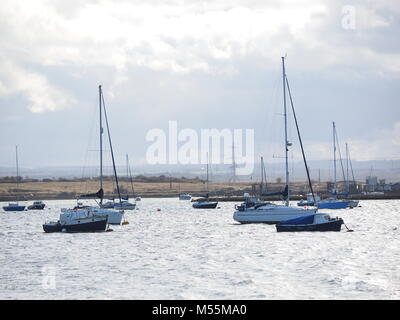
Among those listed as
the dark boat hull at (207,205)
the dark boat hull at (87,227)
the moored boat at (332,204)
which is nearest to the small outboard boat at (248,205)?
the dark boat hull at (87,227)

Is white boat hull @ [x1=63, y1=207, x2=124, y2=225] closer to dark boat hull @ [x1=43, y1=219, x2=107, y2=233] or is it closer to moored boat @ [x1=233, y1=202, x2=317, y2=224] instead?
dark boat hull @ [x1=43, y1=219, x2=107, y2=233]

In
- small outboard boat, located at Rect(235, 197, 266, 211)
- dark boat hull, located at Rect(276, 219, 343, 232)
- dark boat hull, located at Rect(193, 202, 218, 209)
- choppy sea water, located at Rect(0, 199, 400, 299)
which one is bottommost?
choppy sea water, located at Rect(0, 199, 400, 299)

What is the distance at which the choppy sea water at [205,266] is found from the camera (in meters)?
38.4

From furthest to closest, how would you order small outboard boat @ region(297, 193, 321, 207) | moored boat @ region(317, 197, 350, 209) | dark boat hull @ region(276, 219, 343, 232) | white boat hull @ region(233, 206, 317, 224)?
moored boat @ region(317, 197, 350, 209), small outboard boat @ region(297, 193, 321, 207), white boat hull @ region(233, 206, 317, 224), dark boat hull @ region(276, 219, 343, 232)

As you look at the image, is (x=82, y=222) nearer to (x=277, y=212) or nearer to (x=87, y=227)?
(x=87, y=227)

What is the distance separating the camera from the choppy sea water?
38.4 meters

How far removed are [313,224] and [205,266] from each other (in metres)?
26.6

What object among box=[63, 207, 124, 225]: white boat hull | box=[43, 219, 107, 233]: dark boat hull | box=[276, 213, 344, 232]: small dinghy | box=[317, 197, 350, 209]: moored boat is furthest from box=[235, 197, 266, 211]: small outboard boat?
box=[317, 197, 350, 209]: moored boat

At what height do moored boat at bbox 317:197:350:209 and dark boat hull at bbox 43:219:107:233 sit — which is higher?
moored boat at bbox 317:197:350:209

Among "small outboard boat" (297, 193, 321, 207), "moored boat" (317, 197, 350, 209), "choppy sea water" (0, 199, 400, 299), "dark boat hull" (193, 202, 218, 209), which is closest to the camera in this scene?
"choppy sea water" (0, 199, 400, 299)

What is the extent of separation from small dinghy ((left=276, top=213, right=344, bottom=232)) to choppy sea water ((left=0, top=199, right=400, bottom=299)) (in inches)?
31.0

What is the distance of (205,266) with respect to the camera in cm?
4919

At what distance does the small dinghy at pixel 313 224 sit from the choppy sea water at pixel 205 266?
31.0 inches
